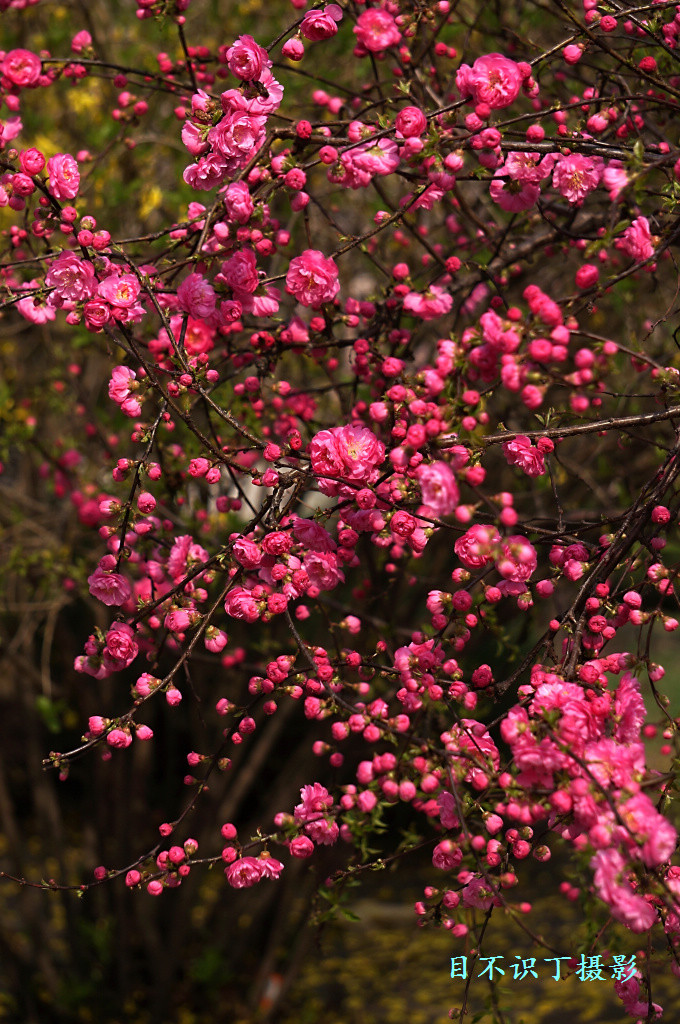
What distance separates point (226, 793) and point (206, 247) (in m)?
3.08

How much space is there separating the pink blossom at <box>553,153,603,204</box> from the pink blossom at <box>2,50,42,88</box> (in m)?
1.19

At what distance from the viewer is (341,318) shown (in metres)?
1.99

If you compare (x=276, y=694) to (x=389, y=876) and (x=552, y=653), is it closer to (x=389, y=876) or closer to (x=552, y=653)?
(x=552, y=653)

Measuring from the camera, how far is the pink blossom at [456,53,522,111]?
1514 mm

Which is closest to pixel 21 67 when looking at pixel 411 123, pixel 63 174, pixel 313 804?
pixel 63 174

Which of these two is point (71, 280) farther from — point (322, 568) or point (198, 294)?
point (322, 568)

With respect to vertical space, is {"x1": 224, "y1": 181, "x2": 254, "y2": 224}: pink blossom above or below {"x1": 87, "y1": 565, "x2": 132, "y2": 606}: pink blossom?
above

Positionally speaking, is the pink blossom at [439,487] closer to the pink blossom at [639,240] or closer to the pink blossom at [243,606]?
the pink blossom at [243,606]

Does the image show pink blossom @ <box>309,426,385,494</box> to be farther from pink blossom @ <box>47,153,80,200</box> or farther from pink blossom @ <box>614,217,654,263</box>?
pink blossom @ <box>47,153,80,200</box>

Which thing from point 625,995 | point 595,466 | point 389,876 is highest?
point 625,995

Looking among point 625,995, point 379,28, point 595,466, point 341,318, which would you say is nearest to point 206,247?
point 341,318

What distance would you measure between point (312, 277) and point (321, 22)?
1.58 feet

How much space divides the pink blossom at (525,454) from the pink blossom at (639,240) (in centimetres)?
40

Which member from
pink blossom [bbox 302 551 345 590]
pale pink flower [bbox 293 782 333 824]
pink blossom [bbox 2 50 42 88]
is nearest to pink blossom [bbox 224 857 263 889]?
pale pink flower [bbox 293 782 333 824]
